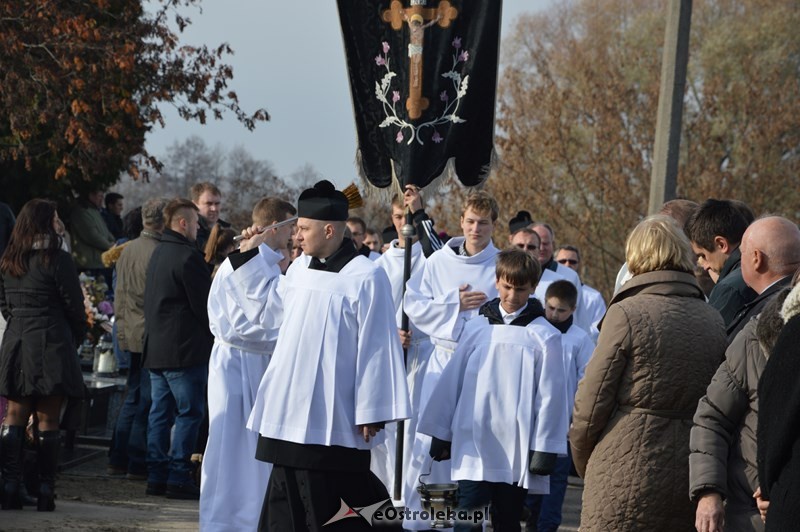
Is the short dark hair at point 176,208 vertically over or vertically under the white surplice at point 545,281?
over

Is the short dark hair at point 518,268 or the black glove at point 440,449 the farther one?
the black glove at point 440,449

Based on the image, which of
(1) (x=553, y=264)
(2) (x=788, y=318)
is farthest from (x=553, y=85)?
(2) (x=788, y=318)

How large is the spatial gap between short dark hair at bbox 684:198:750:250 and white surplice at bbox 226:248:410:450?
64.8 inches

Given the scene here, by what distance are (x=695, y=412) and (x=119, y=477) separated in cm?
677

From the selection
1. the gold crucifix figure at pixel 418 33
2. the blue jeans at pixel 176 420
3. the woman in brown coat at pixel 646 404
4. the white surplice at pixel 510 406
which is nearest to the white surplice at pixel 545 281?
the gold crucifix figure at pixel 418 33

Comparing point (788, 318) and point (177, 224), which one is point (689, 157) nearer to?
point (177, 224)

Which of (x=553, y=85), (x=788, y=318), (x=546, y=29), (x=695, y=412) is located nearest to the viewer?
(x=788, y=318)

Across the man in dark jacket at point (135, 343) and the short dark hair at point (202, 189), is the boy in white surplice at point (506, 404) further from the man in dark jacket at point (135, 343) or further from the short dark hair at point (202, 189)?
the short dark hair at point (202, 189)

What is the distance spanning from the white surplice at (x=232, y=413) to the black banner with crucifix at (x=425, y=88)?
4.86ft

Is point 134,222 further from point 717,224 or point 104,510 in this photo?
point 717,224

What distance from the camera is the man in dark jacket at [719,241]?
6.08 metres

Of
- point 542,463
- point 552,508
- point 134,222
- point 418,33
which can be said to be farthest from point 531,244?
point 134,222

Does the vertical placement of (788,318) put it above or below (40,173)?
below

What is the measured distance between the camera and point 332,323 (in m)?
6.71
